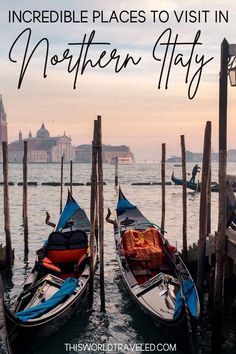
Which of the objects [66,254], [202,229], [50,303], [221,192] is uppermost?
[221,192]

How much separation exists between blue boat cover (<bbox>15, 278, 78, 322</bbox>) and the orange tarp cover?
5.28 ft

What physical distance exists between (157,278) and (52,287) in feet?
5.06

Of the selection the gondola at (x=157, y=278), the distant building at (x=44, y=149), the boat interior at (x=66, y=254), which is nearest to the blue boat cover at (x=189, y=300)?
the gondola at (x=157, y=278)

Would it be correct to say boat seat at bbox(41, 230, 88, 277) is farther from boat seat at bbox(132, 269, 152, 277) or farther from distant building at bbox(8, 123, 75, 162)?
distant building at bbox(8, 123, 75, 162)

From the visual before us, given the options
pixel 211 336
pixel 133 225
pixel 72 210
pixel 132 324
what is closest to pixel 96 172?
pixel 132 324

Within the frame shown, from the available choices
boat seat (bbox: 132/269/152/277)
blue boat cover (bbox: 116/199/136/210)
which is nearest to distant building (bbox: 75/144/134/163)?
blue boat cover (bbox: 116/199/136/210)

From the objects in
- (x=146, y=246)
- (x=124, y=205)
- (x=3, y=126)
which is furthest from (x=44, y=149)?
(x=146, y=246)

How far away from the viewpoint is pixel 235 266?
662 cm

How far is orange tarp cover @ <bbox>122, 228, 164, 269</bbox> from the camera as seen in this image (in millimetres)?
7797

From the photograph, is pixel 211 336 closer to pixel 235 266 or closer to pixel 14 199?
pixel 235 266

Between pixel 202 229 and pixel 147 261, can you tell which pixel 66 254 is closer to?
pixel 147 261

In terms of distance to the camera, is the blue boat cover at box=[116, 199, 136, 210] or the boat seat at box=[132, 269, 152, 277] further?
the blue boat cover at box=[116, 199, 136, 210]

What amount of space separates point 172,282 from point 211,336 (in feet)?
3.24

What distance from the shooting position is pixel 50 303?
584cm
